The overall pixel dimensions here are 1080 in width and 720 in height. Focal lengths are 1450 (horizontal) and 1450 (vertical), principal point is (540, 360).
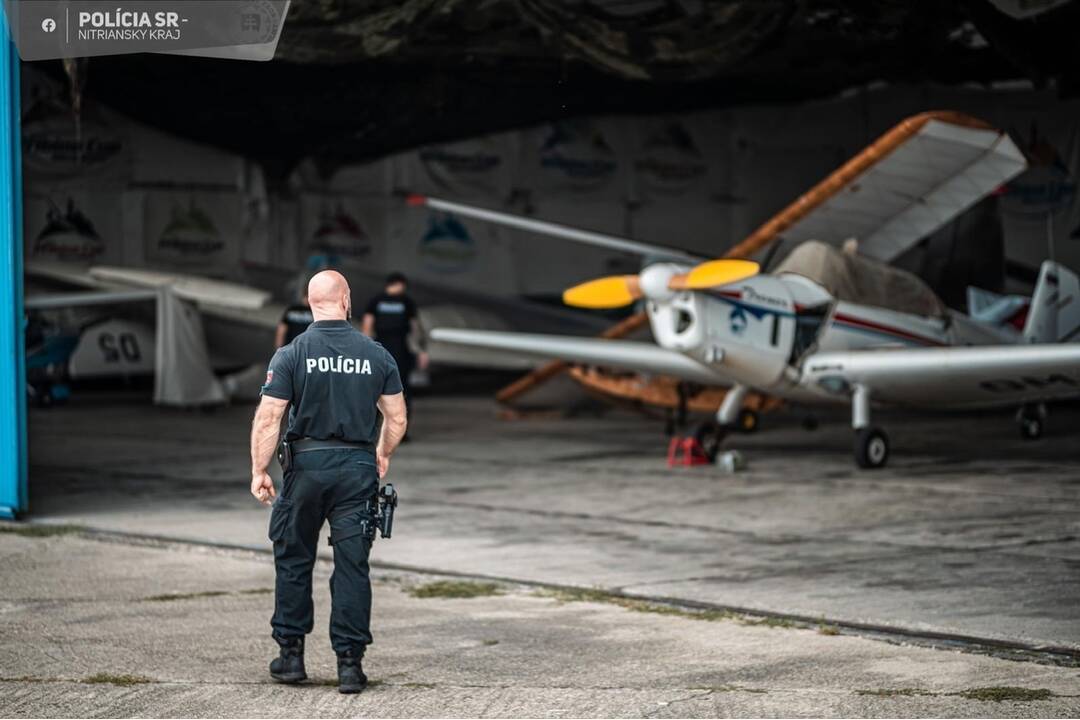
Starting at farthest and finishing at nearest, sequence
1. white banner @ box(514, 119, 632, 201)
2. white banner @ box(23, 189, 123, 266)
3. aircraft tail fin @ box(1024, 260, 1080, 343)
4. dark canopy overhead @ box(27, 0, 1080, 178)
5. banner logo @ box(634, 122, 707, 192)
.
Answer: banner logo @ box(634, 122, 707, 192)
white banner @ box(514, 119, 632, 201)
white banner @ box(23, 189, 123, 266)
aircraft tail fin @ box(1024, 260, 1080, 343)
dark canopy overhead @ box(27, 0, 1080, 178)

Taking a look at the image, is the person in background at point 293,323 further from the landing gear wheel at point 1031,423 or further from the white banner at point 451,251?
the white banner at point 451,251

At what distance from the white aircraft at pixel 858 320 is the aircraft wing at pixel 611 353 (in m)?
0.01

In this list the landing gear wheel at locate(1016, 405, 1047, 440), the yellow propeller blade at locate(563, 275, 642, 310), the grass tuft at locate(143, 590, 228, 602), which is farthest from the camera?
the landing gear wheel at locate(1016, 405, 1047, 440)

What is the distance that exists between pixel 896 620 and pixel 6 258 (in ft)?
19.6

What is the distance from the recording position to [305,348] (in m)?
4.95

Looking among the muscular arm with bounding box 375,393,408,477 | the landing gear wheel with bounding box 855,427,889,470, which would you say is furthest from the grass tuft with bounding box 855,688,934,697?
the landing gear wheel with bounding box 855,427,889,470

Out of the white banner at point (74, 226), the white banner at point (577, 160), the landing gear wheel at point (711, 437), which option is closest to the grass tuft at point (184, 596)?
the landing gear wheel at point (711, 437)

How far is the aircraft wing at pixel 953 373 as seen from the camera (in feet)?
38.3

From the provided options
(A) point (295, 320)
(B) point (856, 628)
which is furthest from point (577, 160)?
(B) point (856, 628)

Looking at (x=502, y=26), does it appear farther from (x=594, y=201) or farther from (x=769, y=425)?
(x=594, y=201)

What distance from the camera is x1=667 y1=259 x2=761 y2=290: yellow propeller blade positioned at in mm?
11391

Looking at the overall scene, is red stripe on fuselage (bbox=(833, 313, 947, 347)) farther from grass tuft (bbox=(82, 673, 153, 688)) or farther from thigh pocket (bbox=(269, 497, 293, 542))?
grass tuft (bbox=(82, 673, 153, 688))

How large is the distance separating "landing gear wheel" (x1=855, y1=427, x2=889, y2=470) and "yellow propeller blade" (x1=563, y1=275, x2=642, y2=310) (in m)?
2.23

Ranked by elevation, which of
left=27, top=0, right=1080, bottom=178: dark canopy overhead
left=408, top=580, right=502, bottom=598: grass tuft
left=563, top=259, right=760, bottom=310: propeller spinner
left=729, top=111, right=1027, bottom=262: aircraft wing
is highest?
left=27, top=0, right=1080, bottom=178: dark canopy overhead
